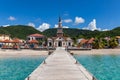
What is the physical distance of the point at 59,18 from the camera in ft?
358

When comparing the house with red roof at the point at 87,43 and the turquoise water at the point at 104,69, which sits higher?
the house with red roof at the point at 87,43

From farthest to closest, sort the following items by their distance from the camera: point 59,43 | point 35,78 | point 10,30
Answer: point 10,30 < point 59,43 < point 35,78

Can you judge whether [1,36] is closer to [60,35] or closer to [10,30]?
[60,35]

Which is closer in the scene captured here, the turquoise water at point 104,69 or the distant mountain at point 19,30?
the turquoise water at point 104,69

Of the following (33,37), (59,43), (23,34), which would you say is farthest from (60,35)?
(23,34)

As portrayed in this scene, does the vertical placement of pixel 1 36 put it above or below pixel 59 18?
below

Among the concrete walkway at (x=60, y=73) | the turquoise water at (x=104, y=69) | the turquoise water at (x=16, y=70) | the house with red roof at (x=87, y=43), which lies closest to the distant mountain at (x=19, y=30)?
the house with red roof at (x=87, y=43)

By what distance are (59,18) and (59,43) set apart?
14.4m

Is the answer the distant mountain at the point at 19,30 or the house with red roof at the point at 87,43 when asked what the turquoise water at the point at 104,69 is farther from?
the distant mountain at the point at 19,30

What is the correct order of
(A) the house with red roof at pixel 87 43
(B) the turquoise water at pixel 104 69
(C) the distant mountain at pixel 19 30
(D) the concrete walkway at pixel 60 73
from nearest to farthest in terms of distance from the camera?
(D) the concrete walkway at pixel 60 73 → (B) the turquoise water at pixel 104 69 → (A) the house with red roof at pixel 87 43 → (C) the distant mountain at pixel 19 30

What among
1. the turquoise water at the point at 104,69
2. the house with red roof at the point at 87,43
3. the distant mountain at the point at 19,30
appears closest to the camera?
the turquoise water at the point at 104,69

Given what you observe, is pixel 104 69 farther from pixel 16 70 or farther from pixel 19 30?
pixel 19 30

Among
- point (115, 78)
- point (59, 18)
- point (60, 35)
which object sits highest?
point (59, 18)

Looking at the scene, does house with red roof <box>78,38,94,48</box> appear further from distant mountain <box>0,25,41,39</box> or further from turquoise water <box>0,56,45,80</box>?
distant mountain <box>0,25,41,39</box>
